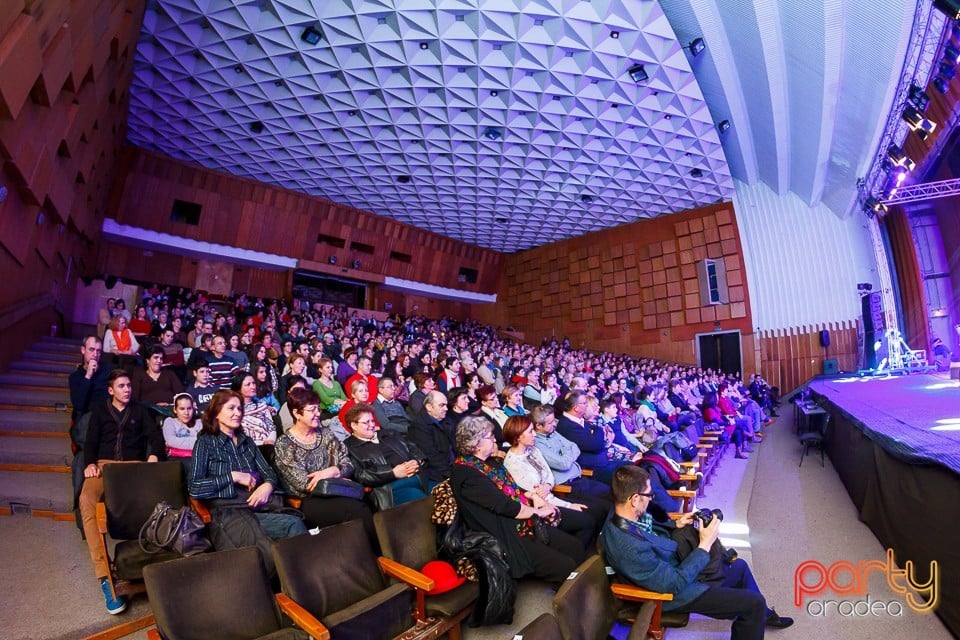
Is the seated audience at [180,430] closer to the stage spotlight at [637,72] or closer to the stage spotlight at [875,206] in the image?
the stage spotlight at [637,72]

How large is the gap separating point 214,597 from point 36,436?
346 cm

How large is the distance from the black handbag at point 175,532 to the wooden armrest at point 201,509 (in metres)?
0.18

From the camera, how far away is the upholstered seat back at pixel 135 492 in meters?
2.30

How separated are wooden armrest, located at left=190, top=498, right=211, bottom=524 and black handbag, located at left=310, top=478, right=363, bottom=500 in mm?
470

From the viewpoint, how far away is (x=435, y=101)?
9195mm

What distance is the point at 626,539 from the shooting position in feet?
6.68

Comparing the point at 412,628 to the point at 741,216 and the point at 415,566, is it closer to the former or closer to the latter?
the point at 415,566

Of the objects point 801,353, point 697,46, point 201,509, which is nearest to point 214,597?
point 201,509

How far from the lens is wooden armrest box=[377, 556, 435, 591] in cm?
197

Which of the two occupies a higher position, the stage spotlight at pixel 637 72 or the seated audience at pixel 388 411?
the stage spotlight at pixel 637 72

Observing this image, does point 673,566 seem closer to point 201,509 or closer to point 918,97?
point 201,509

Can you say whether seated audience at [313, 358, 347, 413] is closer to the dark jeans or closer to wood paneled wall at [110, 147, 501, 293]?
the dark jeans

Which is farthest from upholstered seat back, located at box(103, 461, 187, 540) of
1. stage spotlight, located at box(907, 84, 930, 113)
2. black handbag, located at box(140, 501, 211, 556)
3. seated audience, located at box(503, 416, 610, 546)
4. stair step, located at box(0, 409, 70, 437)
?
stage spotlight, located at box(907, 84, 930, 113)

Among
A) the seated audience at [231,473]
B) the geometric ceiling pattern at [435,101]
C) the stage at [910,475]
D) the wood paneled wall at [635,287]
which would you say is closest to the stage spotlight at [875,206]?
the geometric ceiling pattern at [435,101]
